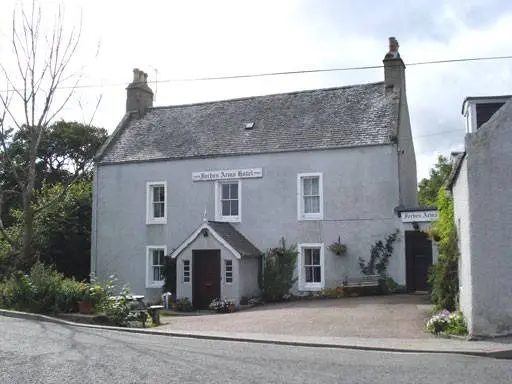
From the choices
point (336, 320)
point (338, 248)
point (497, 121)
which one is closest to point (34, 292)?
point (336, 320)

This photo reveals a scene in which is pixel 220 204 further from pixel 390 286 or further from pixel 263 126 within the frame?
pixel 390 286

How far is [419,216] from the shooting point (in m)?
22.0

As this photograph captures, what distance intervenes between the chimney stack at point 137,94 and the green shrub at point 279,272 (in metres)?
10.9

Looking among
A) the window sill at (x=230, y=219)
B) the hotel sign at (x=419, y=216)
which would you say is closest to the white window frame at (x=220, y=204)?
the window sill at (x=230, y=219)

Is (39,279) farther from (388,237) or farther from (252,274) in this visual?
(388,237)

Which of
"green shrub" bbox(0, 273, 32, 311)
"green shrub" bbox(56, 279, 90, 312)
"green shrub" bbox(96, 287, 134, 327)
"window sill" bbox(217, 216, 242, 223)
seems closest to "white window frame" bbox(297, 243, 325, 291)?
"window sill" bbox(217, 216, 242, 223)

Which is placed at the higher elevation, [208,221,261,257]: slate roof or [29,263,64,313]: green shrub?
[208,221,261,257]: slate roof

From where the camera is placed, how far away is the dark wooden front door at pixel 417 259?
22469 mm

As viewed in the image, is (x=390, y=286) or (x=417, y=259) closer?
(x=390, y=286)

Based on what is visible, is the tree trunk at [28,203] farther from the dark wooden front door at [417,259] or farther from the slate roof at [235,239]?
the dark wooden front door at [417,259]

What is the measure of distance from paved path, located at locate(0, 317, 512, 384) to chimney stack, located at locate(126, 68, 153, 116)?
19.2 m

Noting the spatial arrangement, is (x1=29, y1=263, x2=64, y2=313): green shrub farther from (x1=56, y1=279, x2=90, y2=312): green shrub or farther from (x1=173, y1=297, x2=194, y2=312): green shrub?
(x1=173, y1=297, x2=194, y2=312): green shrub

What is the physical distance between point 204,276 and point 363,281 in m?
5.99

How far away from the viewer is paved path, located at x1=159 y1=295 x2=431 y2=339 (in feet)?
47.8
